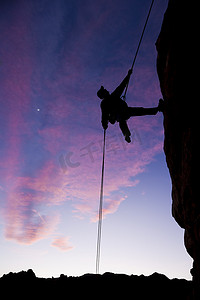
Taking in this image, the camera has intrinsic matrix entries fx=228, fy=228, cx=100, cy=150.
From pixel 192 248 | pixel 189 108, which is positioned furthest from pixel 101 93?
pixel 192 248

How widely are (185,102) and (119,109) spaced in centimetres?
370

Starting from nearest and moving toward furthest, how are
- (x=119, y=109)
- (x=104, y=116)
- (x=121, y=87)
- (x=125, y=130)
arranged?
(x=121, y=87), (x=119, y=109), (x=125, y=130), (x=104, y=116)

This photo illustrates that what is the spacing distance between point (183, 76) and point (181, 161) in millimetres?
2816

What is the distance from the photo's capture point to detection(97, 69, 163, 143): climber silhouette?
9.81 meters

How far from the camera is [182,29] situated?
6.60m

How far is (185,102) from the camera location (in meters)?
7.04

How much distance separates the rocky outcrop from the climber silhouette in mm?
1743

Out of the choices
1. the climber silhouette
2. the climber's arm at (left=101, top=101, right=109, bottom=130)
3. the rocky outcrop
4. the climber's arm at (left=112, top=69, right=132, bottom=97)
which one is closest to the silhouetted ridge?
the rocky outcrop

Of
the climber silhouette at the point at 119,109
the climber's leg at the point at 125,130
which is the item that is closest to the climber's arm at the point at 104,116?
the climber silhouette at the point at 119,109

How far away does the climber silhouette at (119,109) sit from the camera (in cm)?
981

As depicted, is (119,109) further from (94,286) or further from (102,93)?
(94,286)

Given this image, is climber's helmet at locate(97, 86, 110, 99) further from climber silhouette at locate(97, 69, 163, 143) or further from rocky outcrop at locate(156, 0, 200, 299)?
rocky outcrop at locate(156, 0, 200, 299)

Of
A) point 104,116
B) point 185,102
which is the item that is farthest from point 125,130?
point 185,102

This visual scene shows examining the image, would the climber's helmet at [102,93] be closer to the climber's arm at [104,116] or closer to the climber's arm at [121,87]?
the climber's arm at [104,116]
